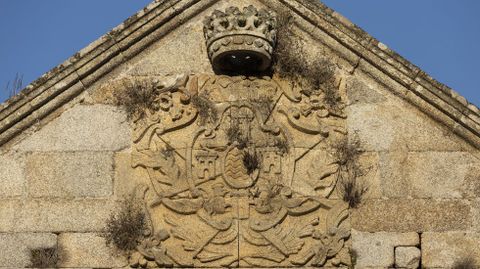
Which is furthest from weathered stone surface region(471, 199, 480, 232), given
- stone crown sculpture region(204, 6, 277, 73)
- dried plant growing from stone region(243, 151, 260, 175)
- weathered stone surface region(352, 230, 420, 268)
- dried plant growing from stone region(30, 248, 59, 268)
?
dried plant growing from stone region(30, 248, 59, 268)

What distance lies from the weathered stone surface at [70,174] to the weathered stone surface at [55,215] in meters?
0.10

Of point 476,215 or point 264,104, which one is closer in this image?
point 476,215

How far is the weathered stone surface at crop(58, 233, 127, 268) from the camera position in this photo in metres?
16.8

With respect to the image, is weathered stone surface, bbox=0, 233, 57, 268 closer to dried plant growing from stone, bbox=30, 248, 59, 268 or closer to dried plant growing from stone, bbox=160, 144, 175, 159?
dried plant growing from stone, bbox=30, 248, 59, 268

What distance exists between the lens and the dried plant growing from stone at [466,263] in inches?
656

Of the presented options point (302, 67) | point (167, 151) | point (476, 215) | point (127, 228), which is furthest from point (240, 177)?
point (476, 215)

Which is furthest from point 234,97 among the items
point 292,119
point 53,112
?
point 53,112

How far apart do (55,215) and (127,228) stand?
2.70 ft

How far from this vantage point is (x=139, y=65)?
57.5ft

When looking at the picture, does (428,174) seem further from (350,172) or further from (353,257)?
(353,257)

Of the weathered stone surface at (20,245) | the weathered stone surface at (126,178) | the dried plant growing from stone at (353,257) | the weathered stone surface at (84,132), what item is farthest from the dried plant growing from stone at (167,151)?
the dried plant growing from stone at (353,257)

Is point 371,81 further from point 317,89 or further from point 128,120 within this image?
point 128,120

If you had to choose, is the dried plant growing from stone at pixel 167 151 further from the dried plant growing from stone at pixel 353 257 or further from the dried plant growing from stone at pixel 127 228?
the dried plant growing from stone at pixel 353 257

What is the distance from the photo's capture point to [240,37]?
17141mm
